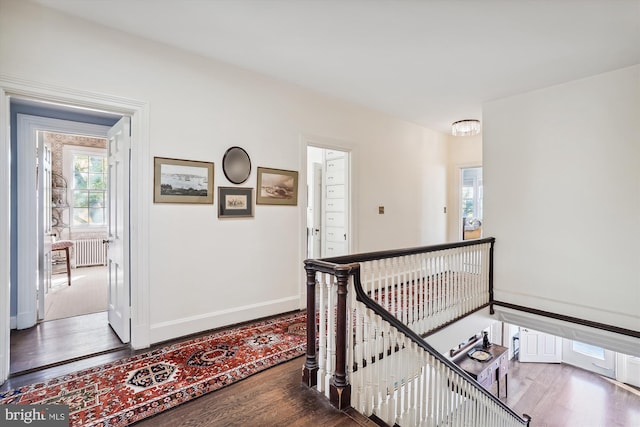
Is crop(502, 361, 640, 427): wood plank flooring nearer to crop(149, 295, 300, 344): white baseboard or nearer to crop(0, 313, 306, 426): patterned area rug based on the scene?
crop(149, 295, 300, 344): white baseboard

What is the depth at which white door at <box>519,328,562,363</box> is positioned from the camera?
6.79 metres

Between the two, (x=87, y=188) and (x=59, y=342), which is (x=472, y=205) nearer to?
(x=59, y=342)

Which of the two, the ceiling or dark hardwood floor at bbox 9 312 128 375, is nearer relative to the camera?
the ceiling

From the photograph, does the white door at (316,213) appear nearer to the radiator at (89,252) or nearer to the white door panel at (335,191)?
the white door panel at (335,191)

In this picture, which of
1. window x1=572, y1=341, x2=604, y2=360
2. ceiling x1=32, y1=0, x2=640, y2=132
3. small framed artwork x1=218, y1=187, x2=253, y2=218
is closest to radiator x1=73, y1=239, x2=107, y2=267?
small framed artwork x1=218, y1=187, x2=253, y2=218

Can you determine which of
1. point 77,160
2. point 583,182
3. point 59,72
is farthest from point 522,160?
point 77,160

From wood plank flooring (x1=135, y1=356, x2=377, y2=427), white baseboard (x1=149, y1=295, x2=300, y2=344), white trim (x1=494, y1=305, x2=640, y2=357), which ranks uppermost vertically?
white baseboard (x1=149, y1=295, x2=300, y2=344)

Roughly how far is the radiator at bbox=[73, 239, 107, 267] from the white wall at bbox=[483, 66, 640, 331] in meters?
7.53

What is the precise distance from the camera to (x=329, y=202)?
4.98 m

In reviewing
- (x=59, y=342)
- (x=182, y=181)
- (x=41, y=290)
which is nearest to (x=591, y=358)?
(x=182, y=181)

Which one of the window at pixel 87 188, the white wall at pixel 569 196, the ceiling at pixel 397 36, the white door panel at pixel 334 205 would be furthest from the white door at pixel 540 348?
the window at pixel 87 188

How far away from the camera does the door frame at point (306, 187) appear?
3.75 meters

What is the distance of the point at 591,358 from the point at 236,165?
8.42 meters

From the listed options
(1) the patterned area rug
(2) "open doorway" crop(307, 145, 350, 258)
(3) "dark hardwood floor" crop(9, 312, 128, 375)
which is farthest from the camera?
(2) "open doorway" crop(307, 145, 350, 258)
